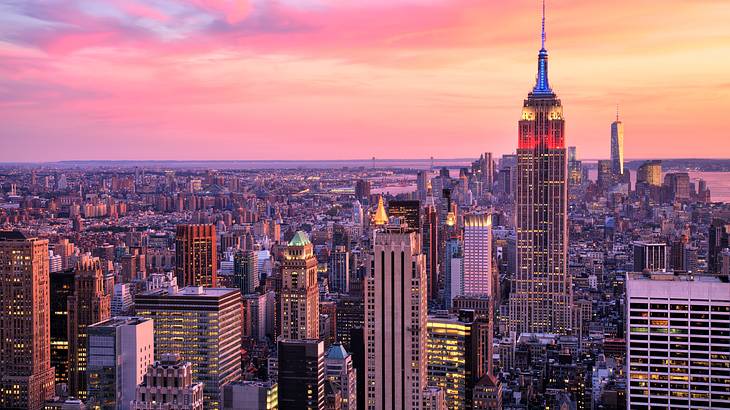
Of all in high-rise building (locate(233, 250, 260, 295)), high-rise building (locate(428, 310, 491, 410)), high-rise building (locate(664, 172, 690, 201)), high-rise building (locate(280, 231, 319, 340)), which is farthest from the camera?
high-rise building (locate(233, 250, 260, 295))

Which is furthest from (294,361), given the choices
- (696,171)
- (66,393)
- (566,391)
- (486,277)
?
Result: (486,277)

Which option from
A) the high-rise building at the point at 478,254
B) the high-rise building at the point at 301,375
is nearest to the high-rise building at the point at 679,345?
the high-rise building at the point at 301,375

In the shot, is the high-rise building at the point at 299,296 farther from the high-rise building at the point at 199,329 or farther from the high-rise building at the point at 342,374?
the high-rise building at the point at 342,374

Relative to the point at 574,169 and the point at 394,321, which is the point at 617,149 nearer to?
the point at 574,169

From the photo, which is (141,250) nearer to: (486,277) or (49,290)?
(49,290)

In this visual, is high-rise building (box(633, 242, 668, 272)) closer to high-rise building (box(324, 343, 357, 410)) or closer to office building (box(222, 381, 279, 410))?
high-rise building (box(324, 343, 357, 410))

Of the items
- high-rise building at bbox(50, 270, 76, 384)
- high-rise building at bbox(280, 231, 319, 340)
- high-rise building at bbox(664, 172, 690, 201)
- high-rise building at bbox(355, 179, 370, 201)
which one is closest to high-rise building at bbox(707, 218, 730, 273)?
high-rise building at bbox(664, 172, 690, 201)
